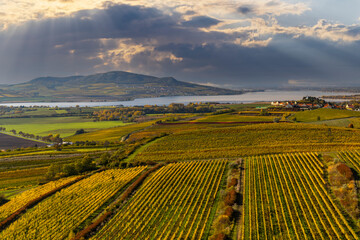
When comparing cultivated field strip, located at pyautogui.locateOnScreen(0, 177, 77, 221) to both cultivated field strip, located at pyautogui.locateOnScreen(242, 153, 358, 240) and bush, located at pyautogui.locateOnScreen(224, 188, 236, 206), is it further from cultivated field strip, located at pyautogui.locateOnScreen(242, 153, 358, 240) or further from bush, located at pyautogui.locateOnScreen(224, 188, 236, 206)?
cultivated field strip, located at pyautogui.locateOnScreen(242, 153, 358, 240)

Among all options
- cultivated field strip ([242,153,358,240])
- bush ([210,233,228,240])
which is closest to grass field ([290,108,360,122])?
cultivated field strip ([242,153,358,240])

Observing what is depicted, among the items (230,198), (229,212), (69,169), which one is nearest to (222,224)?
(229,212)

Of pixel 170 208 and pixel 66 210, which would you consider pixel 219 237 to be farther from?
pixel 66 210

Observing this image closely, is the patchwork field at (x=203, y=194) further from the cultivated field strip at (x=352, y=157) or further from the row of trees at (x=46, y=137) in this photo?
the row of trees at (x=46, y=137)

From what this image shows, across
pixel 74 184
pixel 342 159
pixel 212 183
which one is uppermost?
pixel 342 159

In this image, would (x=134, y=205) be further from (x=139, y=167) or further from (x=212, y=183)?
(x=139, y=167)

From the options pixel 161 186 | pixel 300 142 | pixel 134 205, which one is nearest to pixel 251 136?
pixel 300 142
